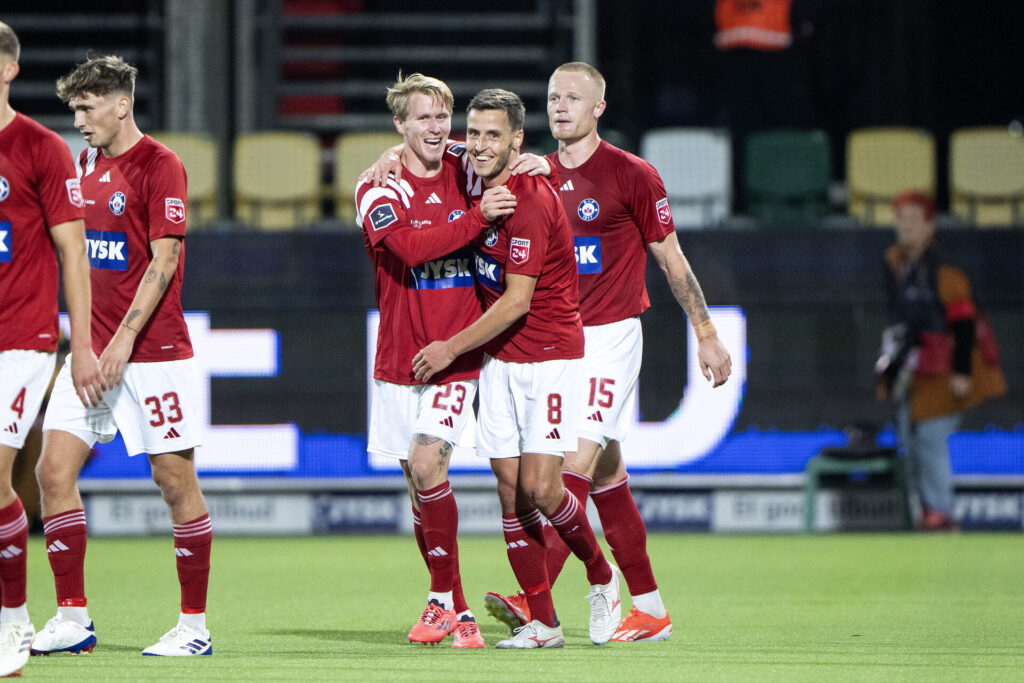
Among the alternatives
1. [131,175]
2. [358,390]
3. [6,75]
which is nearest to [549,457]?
[131,175]

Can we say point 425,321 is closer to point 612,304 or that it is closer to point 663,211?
point 612,304

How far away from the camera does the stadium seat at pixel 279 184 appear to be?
11836 millimetres

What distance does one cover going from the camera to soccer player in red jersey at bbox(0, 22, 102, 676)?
189 inches

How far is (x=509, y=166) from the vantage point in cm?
560

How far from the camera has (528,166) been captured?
557cm

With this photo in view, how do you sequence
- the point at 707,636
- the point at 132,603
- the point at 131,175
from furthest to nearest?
the point at 132,603
the point at 707,636
the point at 131,175

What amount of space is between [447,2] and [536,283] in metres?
9.35

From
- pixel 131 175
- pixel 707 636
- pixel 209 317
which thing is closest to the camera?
pixel 131 175

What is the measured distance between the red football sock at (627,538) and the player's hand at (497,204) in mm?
1316

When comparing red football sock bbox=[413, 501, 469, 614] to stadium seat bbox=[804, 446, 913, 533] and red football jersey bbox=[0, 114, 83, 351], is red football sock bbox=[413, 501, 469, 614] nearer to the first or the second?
red football jersey bbox=[0, 114, 83, 351]

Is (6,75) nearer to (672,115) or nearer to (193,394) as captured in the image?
(193,394)

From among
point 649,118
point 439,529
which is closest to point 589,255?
point 439,529

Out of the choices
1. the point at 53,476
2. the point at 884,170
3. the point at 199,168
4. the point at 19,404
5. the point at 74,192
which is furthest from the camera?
the point at 199,168

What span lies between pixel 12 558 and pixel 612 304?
2.54 m
